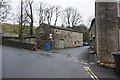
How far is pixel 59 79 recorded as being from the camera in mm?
11594

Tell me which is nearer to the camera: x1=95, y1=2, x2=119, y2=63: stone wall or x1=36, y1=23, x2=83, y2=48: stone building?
x1=95, y1=2, x2=119, y2=63: stone wall

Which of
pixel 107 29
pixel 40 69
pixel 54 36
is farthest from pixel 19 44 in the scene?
pixel 40 69

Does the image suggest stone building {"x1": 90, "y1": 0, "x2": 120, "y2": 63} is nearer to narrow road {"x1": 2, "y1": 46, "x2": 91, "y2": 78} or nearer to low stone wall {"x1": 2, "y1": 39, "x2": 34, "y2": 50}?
narrow road {"x1": 2, "y1": 46, "x2": 91, "y2": 78}

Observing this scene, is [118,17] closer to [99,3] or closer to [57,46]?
[99,3]

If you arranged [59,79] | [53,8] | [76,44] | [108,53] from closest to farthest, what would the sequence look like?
[59,79] → [108,53] → [76,44] → [53,8]

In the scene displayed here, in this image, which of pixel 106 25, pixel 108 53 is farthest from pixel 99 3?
pixel 108 53

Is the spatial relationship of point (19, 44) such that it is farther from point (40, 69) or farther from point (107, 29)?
point (40, 69)

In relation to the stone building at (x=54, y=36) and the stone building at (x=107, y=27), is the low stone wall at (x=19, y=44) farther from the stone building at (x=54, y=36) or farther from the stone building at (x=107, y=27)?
the stone building at (x=107, y=27)

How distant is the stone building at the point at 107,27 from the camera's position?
64.7 ft

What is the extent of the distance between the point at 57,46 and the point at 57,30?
11.8ft

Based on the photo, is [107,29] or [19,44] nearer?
[107,29]

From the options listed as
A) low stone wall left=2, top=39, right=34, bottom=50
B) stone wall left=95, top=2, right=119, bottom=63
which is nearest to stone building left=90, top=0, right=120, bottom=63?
stone wall left=95, top=2, right=119, bottom=63

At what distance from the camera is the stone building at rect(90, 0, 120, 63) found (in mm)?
19719

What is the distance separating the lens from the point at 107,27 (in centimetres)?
1995
